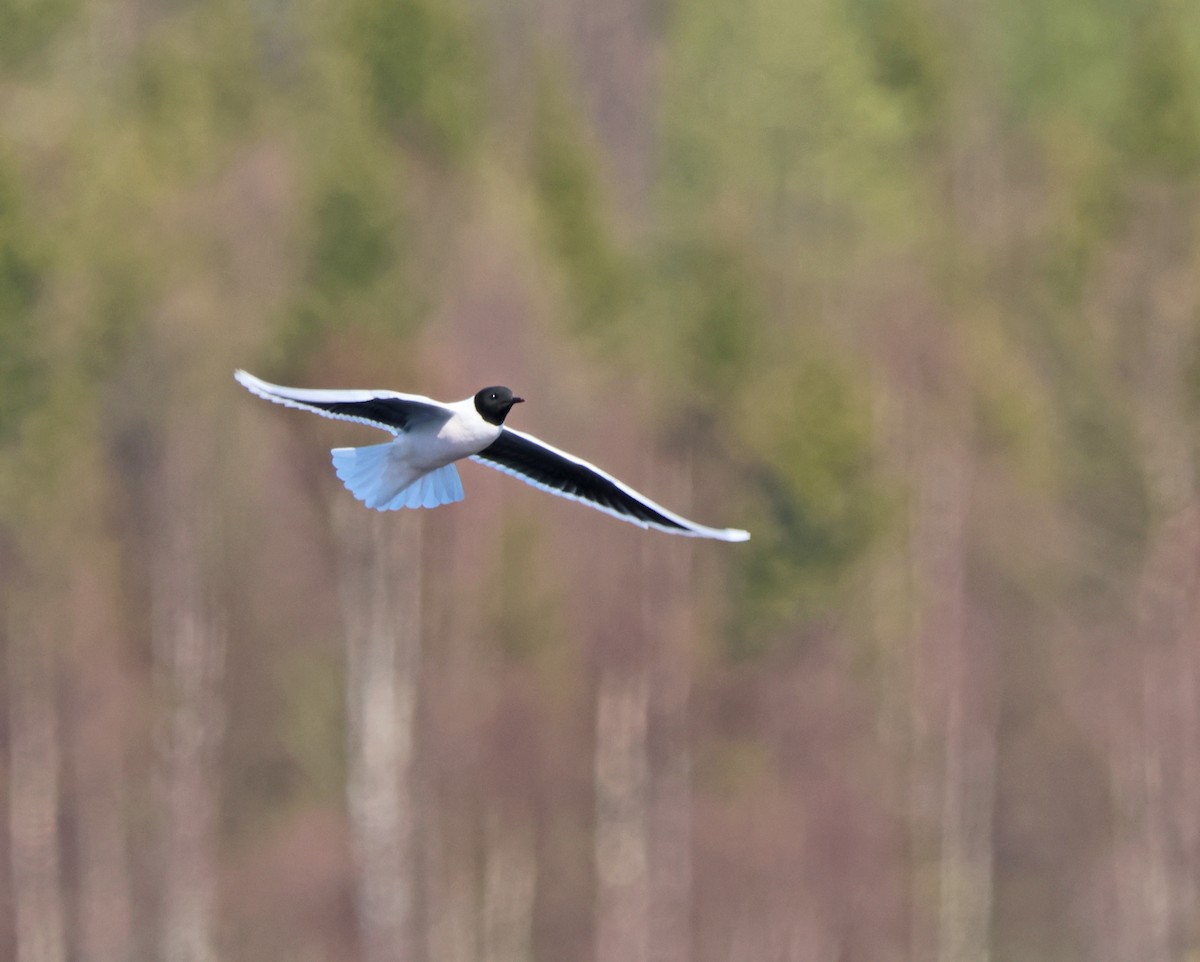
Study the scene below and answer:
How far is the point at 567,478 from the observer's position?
1256cm

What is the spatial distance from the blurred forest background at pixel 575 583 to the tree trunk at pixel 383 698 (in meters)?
0.04

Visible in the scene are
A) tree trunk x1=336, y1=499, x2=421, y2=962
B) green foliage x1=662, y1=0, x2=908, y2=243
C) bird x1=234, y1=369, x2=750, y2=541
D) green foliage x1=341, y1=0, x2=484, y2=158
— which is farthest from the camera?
green foliage x1=341, y1=0, x2=484, y2=158

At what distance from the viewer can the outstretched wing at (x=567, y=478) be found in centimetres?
1213

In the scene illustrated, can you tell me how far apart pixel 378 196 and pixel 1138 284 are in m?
6.99

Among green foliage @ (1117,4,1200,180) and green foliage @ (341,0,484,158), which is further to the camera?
green foliage @ (341,0,484,158)

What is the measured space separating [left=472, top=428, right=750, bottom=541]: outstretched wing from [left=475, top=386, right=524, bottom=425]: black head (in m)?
0.66

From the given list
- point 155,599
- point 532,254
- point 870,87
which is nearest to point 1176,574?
point 532,254

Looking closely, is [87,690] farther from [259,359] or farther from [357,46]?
[357,46]

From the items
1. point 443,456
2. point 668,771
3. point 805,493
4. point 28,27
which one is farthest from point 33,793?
point 443,456

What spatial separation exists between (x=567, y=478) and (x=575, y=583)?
11.4 m

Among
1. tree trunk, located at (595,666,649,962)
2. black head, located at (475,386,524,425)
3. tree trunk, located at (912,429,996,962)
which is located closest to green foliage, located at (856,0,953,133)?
tree trunk, located at (912,429,996,962)

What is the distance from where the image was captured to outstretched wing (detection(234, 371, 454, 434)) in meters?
10.4

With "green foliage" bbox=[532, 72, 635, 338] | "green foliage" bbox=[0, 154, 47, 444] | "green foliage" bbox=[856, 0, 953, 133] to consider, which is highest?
"green foliage" bbox=[856, 0, 953, 133]

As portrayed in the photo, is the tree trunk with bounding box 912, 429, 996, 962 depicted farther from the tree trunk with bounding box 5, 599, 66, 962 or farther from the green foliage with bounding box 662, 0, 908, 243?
the tree trunk with bounding box 5, 599, 66, 962
